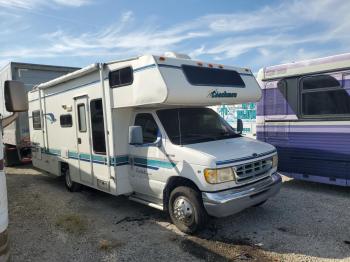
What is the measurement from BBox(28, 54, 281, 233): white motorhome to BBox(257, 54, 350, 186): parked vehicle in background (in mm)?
1640

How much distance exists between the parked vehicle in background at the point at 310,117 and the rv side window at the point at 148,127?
145 inches

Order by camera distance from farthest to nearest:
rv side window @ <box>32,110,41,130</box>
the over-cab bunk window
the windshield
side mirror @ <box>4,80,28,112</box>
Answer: rv side window @ <box>32,110,41,130</box> < the windshield < the over-cab bunk window < side mirror @ <box>4,80,28,112</box>

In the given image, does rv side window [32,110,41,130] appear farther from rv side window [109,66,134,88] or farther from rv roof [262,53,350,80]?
rv roof [262,53,350,80]

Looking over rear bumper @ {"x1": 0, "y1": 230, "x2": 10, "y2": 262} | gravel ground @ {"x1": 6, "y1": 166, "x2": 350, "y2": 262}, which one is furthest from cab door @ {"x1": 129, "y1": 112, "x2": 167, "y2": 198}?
rear bumper @ {"x1": 0, "y1": 230, "x2": 10, "y2": 262}

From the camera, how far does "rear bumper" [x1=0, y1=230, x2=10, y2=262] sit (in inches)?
132

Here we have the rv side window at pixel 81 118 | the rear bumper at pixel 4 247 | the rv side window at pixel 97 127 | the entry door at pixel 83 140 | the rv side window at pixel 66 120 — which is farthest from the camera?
the rv side window at pixel 66 120

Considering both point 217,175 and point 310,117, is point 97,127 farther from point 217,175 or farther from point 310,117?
point 310,117

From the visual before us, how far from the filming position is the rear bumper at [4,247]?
11.0ft

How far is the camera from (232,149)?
5367mm

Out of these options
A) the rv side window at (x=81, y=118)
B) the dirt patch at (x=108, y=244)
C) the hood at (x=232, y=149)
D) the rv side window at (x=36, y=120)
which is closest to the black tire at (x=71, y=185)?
the rv side window at (x=81, y=118)

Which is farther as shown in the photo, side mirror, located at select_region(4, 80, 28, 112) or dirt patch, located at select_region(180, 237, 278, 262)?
dirt patch, located at select_region(180, 237, 278, 262)

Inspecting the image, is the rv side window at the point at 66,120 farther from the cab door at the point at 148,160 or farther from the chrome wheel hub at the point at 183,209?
the chrome wheel hub at the point at 183,209

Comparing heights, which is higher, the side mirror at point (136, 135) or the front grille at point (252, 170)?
the side mirror at point (136, 135)

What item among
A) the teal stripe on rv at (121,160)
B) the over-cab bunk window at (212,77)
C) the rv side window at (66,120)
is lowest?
the teal stripe on rv at (121,160)
